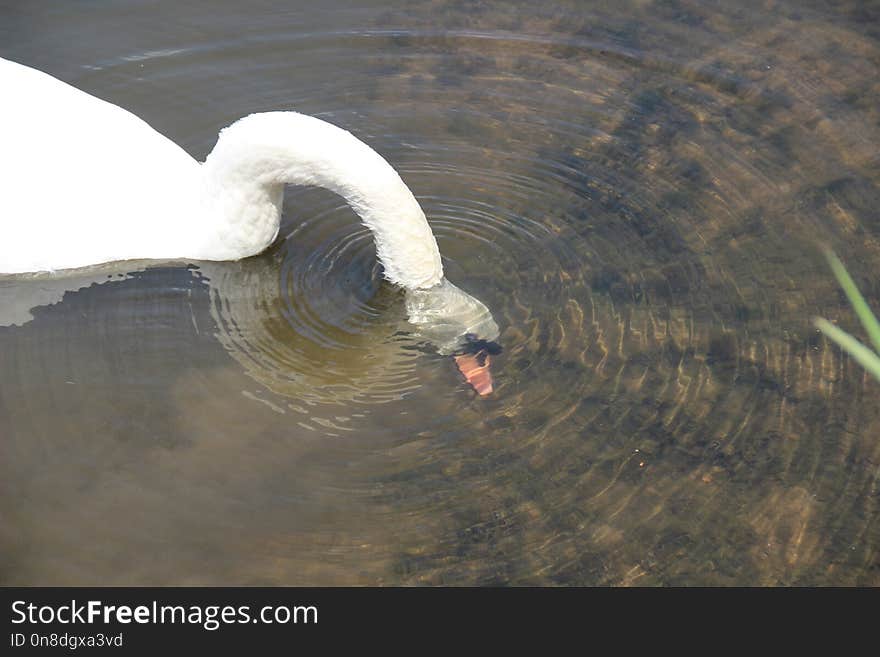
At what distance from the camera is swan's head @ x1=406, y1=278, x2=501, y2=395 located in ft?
17.8

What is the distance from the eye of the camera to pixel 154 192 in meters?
5.75

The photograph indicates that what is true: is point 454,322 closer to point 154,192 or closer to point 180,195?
point 180,195

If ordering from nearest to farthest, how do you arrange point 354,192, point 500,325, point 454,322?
point 354,192 < point 454,322 < point 500,325

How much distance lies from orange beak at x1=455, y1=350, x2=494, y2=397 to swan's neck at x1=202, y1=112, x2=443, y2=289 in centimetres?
42

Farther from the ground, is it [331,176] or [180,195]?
[180,195]

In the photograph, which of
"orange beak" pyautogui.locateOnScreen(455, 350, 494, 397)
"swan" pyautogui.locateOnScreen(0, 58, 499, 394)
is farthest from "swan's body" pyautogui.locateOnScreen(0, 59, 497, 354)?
"orange beak" pyautogui.locateOnScreen(455, 350, 494, 397)

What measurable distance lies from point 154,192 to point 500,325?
1.93 m

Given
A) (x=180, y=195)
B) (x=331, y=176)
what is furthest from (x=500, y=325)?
(x=180, y=195)

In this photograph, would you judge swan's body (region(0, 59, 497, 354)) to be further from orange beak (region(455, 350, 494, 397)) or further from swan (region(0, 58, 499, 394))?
orange beak (region(455, 350, 494, 397))

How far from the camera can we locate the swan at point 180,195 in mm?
5254

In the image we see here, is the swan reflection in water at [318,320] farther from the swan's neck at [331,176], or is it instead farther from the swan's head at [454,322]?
the swan's neck at [331,176]

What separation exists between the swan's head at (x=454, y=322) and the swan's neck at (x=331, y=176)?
88mm
